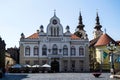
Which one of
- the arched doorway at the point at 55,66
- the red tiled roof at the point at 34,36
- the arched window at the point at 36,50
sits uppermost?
the red tiled roof at the point at 34,36

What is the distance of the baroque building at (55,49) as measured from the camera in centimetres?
7410

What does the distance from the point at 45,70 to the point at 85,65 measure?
1162 cm

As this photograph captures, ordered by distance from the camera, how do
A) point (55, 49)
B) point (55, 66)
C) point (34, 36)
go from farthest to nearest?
point (34, 36), point (55, 49), point (55, 66)

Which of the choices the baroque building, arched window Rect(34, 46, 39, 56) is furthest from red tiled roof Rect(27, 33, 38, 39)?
arched window Rect(34, 46, 39, 56)

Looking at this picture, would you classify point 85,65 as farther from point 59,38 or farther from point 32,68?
point 32,68

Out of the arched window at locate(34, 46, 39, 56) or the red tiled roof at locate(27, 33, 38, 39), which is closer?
the arched window at locate(34, 46, 39, 56)

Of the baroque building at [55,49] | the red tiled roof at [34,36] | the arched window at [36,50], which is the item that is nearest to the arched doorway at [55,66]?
A: the baroque building at [55,49]

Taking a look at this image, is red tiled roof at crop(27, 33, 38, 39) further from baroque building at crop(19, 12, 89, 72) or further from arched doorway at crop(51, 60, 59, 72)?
arched doorway at crop(51, 60, 59, 72)

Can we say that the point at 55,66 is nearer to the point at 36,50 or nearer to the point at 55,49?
the point at 55,49

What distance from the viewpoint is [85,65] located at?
75.7 meters

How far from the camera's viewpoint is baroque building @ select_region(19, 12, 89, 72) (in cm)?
7410

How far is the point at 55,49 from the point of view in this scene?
7506 centimetres

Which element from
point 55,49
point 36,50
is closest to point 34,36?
point 36,50

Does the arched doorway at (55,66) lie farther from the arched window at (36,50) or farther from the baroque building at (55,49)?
the arched window at (36,50)
